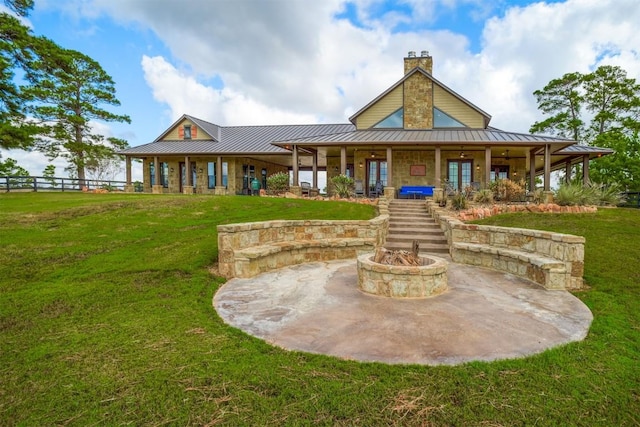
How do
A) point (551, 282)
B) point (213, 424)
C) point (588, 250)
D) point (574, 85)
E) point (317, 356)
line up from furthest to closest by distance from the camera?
point (574, 85) → point (588, 250) → point (551, 282) → point (317, 356) → point (213, 424)

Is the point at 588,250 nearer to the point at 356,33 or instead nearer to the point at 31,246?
the point at 31,246

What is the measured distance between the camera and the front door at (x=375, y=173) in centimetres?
1803

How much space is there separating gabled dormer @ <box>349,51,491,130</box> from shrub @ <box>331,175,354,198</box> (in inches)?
200

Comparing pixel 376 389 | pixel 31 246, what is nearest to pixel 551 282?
pixel 376 389

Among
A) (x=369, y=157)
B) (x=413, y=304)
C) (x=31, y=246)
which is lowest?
(x=413, y=304)

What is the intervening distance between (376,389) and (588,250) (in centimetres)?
695

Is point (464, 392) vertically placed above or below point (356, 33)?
below

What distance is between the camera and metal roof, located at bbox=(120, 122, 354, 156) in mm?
20484

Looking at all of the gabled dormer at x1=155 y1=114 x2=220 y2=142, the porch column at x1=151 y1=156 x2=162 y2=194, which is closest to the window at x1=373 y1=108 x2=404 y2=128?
the gabled dormer at x1=155 y1=114 x2=220 y2=142

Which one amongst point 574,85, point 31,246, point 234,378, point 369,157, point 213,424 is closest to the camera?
point 213,424

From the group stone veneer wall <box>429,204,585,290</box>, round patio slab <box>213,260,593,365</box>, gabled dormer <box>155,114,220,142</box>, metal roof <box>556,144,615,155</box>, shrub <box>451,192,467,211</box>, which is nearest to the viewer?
round patio slab <box>213,260,593,365</box>

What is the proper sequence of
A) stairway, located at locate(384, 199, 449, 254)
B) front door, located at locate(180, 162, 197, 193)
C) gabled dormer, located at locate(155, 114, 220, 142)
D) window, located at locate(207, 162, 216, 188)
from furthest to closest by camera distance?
gabled dormer, located at locate(155, 114, 220, 142)
front door, located at locate(180, 162, 197, 193)
window, located at locate(207, 162, 216, 188)
stairway, located at locate(384, 199, 449, 254)

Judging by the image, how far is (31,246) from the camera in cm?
631

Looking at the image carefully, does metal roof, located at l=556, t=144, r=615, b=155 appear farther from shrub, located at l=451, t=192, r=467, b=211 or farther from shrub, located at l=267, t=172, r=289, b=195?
shrub, located at l=267, t=172, r=289, b=195
